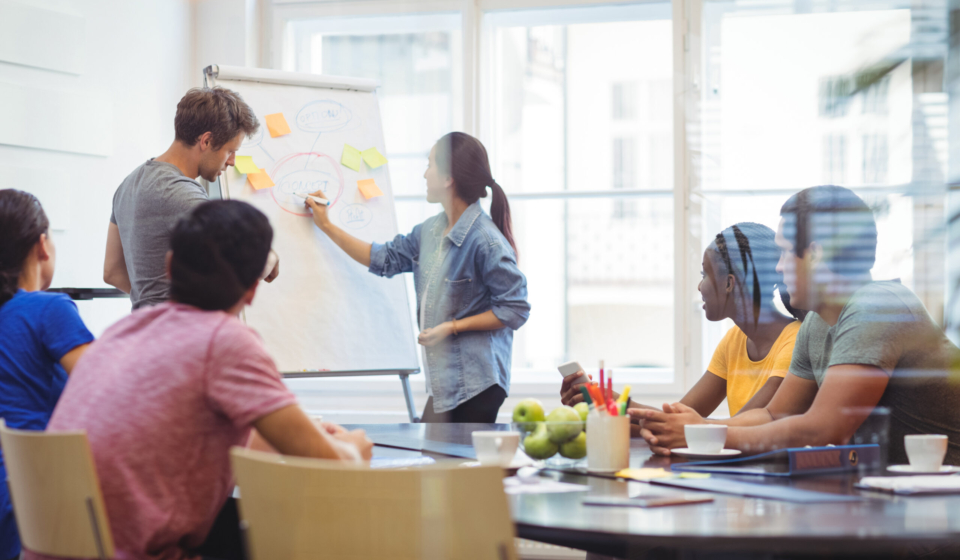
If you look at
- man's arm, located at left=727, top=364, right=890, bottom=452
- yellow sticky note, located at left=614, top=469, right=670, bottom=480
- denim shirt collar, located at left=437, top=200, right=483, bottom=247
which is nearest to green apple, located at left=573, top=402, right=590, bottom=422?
yellow sticky note, located at left=614, top=469, right=670, bottom=480

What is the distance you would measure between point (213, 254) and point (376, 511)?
16.9 inches

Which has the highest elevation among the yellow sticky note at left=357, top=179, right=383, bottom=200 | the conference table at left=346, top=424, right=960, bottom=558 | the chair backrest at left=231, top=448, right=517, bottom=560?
the yellow sticky note at left=357, top=179, right=383, bottom=200

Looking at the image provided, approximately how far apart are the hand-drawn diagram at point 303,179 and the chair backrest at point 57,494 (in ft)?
6.06

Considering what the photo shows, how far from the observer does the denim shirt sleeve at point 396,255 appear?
9.37ft

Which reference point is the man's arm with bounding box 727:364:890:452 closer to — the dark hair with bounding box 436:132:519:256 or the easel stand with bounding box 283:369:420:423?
the dark hair with bounding box 436:132:519:256

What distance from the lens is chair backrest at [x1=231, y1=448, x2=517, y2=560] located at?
0.84m

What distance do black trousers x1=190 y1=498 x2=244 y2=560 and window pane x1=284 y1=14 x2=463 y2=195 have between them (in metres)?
2.12

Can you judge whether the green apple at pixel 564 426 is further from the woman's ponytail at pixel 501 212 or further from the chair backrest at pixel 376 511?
the woman's ponytail at pixel 501 212

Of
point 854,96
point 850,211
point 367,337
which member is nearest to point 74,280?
point 367,337

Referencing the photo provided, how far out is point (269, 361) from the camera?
1027mm

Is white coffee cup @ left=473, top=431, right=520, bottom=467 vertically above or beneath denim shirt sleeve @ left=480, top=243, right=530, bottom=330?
beneath

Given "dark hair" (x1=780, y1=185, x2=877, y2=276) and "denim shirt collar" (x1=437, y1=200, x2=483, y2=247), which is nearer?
"dark hair" (x1=780, y1=185, x2=877, y2=276)

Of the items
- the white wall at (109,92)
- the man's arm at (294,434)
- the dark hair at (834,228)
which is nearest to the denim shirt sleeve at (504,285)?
the dark hair at (834,228)

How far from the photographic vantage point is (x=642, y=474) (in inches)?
49.4
